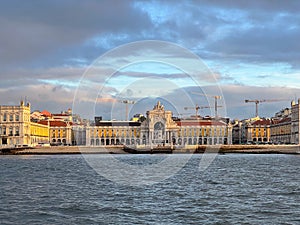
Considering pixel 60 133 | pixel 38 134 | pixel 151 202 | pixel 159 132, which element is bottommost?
pixel 151 202

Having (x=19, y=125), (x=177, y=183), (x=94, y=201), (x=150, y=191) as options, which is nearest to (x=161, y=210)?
(x=94, y=201)

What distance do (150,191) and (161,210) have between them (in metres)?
6.22

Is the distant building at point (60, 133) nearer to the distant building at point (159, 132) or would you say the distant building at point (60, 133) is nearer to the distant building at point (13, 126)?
the distant building at point (159, 132)

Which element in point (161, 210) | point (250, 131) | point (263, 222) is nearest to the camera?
point (263, 222)

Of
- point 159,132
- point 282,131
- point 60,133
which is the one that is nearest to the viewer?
point 282,131

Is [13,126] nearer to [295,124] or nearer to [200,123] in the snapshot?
[200,123]

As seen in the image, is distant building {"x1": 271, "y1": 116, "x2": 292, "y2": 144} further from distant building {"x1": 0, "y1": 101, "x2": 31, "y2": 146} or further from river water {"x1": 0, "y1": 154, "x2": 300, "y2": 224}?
river water {"x1": 0, "y1": 154, "x2": 300, "y2": 224}

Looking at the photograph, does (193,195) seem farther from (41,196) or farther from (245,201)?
(41,196)

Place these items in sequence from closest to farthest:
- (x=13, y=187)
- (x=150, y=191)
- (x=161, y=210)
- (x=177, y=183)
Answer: (x=161, y=210)
(x=150, y=191)
(x=13, y=187)
(x=177, y=183)

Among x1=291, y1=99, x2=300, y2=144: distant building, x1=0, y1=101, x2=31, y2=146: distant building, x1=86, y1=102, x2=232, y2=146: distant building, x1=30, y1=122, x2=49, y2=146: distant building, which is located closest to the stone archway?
x1=86, y1=102, x2=232, y2=146: distant building

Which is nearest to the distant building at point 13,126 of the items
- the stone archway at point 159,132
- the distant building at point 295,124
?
the stone archway at point 159,132

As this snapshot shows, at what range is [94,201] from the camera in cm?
2477

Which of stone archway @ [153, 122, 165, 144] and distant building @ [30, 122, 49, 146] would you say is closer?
distant building @ [30, 122, 49, 146]

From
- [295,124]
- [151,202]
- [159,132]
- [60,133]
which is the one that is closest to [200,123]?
[159,132]
